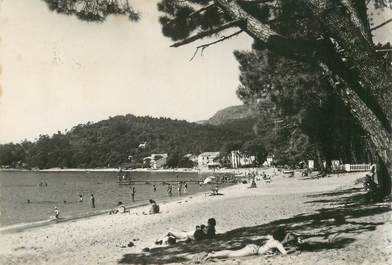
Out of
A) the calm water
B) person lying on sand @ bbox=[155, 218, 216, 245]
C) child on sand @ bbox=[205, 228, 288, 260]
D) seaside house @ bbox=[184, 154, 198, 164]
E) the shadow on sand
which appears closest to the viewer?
child on sand @ bbox=[205, 228, 288, 260]

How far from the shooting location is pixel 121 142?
513 feet

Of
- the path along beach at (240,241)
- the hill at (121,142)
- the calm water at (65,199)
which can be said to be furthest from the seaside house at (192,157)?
the path along beach at (240,241)

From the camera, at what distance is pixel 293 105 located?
77.9ft

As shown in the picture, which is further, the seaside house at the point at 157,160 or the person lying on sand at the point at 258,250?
the seaside house at the point at 157,160

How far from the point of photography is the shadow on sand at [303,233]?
363 inches

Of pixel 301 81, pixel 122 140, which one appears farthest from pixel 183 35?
pixel 122 140

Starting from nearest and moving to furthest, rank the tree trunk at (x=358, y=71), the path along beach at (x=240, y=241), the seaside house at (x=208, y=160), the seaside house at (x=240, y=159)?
the tree trunk at (x=358, y=71) → the path along beach at (x=240, y=241) → the seaside house at (x=240, y=159) → the seaside house at (x=208, y=160)

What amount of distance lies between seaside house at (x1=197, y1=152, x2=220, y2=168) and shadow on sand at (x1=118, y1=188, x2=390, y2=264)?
121 metres

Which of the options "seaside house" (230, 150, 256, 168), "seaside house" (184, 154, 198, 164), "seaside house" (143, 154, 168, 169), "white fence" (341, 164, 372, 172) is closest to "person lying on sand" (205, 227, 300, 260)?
"white fence" (341, 164, 372, 172)

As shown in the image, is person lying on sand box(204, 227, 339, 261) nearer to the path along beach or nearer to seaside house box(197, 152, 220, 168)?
the path along beach

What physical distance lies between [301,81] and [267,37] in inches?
526

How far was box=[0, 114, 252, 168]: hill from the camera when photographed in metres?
150

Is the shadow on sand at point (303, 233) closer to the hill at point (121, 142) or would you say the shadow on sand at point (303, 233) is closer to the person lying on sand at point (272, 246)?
the person lying on sand at point (272, 246)

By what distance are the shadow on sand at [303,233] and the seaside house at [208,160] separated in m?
121
